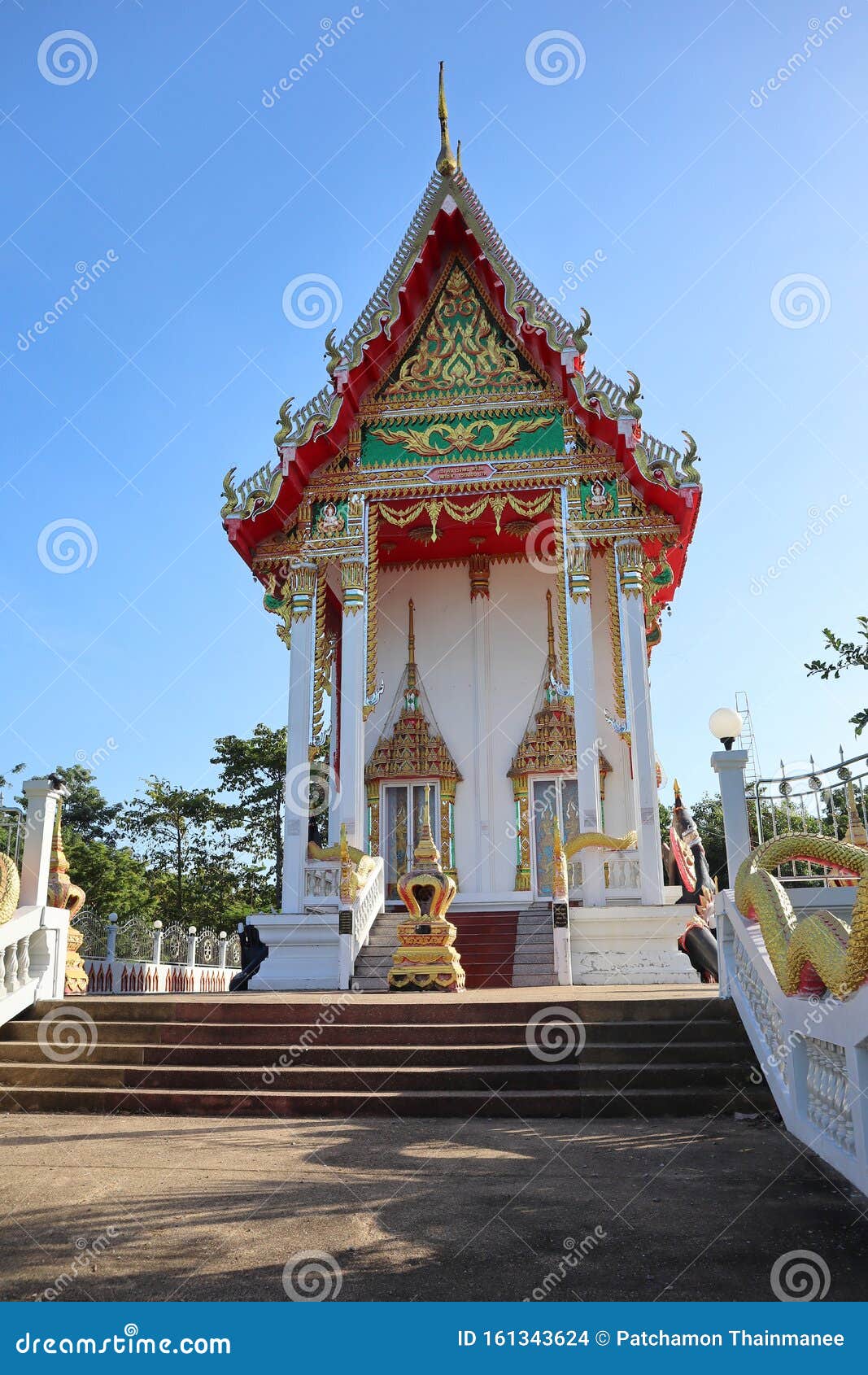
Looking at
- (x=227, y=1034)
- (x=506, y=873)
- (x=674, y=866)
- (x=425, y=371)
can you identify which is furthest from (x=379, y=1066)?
(x=425, y=371)

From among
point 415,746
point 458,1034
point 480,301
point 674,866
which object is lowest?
point 458,1034

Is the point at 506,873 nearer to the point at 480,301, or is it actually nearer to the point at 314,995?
the point at 314,995

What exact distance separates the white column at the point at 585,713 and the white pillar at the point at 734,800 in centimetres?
420

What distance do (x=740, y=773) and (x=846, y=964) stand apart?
3.39 m

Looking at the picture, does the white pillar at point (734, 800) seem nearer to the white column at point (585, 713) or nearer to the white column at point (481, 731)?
the white column at point (585, 713)

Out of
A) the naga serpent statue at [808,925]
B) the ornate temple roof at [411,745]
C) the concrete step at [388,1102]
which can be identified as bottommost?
the concrete step at [388,1102]

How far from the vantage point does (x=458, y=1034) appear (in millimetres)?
6348

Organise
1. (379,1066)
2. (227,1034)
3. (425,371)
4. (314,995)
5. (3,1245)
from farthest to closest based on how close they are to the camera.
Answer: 1. (425,371)
2. (314,995)
3. (227,1034)
4. (379,1066)
5. (3,1245)

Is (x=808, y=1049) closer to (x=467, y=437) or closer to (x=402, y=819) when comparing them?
(x=467, y=437)

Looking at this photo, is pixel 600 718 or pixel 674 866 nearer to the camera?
pixel 674 866
